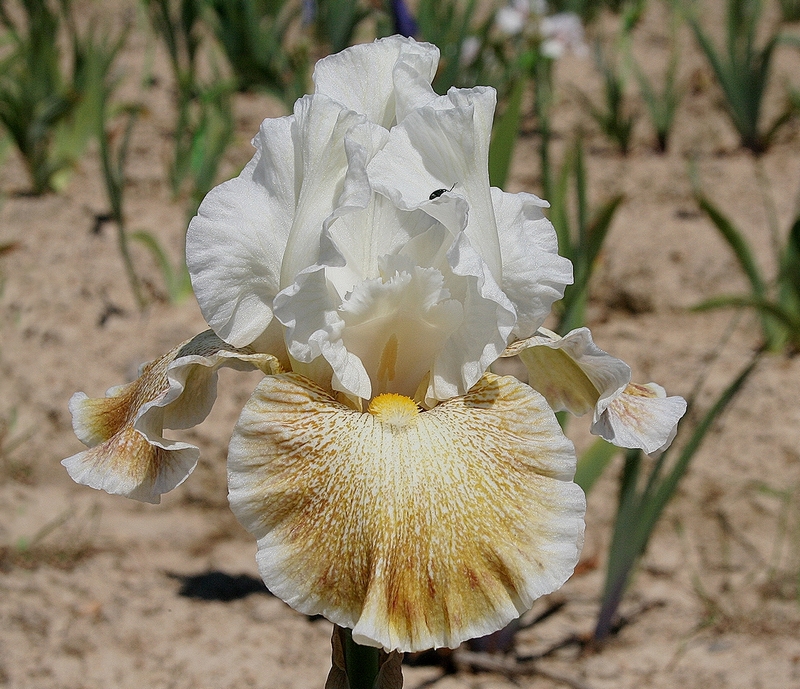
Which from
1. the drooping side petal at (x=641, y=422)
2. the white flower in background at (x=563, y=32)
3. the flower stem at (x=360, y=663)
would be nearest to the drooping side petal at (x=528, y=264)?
the drooping side petal at (x=641, y=422)

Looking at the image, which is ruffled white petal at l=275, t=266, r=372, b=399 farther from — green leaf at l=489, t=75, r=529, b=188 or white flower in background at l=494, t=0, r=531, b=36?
Result: white flower in background at l=494, t=0, r=531, b=36

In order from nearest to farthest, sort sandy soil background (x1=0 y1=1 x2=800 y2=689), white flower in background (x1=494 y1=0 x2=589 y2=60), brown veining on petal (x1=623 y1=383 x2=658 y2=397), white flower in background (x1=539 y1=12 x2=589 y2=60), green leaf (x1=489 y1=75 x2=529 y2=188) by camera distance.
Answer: brown veining on petal (x1=623 y1=383 x2=658 y2=397), green leaf (x1=489 y1=75 x2=529 y2=188), sandy soil background (x1=0 y1=1 x2=800 y2=689), white flower in background (x1=494 y1=0 x2=589 y2=60), white flower in background (x1=539 y1=12 x2=589 y2=60)

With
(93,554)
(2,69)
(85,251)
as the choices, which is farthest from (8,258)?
(93,554)

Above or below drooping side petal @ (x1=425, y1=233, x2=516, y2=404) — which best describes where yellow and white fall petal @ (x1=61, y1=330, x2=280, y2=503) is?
below

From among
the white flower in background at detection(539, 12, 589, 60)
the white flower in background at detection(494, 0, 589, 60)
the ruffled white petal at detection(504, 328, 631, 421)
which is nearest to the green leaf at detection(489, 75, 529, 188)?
the ruffled white petal at detection(504, 328, 631, 421)

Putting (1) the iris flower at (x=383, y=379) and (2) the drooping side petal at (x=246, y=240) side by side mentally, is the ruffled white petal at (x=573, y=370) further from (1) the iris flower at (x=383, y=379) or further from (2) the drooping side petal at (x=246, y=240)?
(2) the drooping side petal at (x=246, y=240)

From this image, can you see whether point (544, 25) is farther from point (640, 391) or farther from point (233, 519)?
point (640, 391)

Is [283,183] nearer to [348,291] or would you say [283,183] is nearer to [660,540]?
[348,291]
